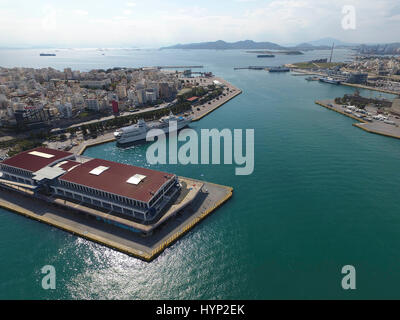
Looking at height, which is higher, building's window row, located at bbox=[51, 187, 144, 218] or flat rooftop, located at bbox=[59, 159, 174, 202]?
flat rooftop, located at bbox=[59, 159, 174, 202]

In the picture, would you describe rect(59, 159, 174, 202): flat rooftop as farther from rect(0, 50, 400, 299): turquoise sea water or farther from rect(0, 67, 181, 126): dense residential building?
rect(0, 67, 181, 126): dense residential building

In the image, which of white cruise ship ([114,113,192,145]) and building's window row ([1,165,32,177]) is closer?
building's window row ([1,165,32,177])

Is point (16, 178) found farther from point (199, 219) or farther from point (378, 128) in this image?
point (378, 128)

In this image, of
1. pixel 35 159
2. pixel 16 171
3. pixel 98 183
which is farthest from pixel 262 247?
pixel 16 171

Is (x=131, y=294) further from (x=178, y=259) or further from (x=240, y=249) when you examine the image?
(x=240, y=249)

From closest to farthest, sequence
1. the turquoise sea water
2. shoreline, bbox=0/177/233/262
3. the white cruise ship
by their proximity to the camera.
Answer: the turquoise sea water < shoreline, bbox=0/177/233/262 < the white cruise ship

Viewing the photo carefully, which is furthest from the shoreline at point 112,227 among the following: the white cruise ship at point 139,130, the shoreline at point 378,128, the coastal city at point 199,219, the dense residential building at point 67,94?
the shoreline at point 378,128

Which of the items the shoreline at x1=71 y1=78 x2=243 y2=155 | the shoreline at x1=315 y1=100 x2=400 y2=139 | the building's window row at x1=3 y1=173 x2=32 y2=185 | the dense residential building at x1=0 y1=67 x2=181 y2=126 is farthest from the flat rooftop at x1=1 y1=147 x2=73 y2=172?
the shoreline at x1=315 y1=100 x2=400 y2=139
